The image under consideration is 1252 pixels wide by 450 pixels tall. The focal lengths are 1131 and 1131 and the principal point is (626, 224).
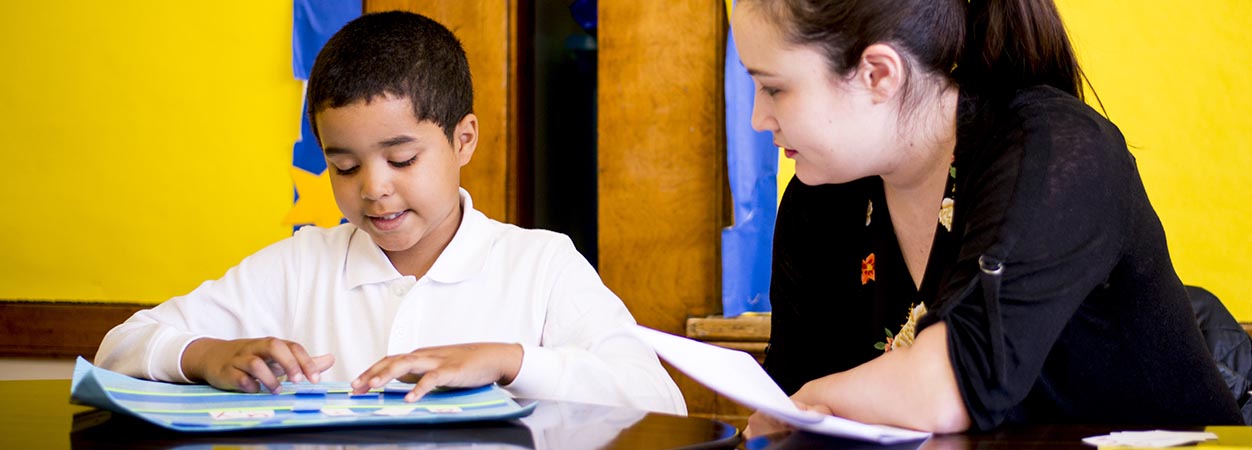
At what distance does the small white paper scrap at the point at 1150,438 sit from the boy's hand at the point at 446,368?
0.53 m

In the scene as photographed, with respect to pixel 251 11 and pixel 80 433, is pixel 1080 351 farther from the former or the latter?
pixel 251 11

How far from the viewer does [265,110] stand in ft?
8.89

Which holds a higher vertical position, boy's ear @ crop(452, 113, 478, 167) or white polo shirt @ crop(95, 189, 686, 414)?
boy's ear @ crop(452, 113, 478, 167)

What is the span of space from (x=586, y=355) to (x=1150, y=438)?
628 millimetres

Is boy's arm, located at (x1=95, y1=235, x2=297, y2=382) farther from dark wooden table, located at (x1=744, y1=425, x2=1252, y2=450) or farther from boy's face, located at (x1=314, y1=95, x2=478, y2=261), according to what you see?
dark wooden table, located at (x1=744, y1=425, x2=1252, y2=450)

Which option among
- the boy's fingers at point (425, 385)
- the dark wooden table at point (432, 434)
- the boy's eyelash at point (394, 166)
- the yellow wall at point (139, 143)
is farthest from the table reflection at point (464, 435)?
the yellow wall at point (139, 143)

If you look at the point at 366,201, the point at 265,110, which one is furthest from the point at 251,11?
the point at 366,201

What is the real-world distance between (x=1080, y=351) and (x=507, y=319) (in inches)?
27.7

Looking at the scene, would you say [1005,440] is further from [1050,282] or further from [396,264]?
[396,264]

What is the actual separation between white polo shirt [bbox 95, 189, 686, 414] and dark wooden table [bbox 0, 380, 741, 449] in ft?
1.47

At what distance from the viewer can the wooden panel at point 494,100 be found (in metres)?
2.53

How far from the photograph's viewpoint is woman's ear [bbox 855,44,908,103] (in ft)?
3.54

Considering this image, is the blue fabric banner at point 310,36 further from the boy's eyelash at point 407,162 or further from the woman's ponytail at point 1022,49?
the woman's ponytail at point 1022,49

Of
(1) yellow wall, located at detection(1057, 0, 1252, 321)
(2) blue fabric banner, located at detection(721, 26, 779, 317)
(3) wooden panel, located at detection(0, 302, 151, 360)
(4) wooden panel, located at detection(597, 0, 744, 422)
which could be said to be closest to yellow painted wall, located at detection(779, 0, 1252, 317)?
(1) yellow wall, located at detection(1057, 0, 1252, 321)
